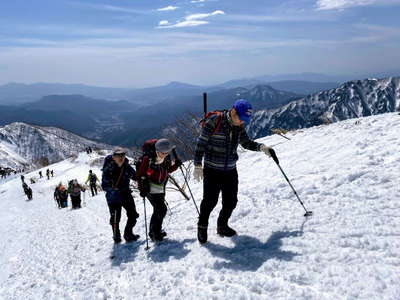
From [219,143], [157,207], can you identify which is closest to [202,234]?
[157,207]

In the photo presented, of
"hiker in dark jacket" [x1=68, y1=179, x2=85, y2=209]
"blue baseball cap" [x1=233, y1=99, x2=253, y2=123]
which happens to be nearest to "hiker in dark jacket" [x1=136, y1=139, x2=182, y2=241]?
"blue baseball cap" [x1=233, y1=99, x2=253, y2=123]

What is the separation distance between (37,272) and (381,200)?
7.58 m

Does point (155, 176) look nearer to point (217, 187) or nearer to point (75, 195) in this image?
point (217, 187)

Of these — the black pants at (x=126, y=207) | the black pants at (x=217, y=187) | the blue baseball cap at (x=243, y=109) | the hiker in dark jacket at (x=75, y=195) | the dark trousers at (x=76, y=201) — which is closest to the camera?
the blue baseball cap at (x=243, y=109)

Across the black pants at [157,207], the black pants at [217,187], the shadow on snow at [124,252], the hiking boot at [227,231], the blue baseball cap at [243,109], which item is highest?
the blue baseball cap at [243,109]

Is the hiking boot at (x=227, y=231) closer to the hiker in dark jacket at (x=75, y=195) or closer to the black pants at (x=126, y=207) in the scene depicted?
the black pants at (x=126, y=207)

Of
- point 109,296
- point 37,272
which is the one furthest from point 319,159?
point 37,272

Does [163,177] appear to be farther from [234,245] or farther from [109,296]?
[109,296]

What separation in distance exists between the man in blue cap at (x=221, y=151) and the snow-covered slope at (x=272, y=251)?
1050mm

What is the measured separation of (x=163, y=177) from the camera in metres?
7.34

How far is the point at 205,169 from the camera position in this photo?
6398mm

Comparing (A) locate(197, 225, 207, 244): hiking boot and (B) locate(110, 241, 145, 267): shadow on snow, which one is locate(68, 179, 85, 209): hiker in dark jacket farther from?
(A) locate(197, 225, 207, 244): hiking boot

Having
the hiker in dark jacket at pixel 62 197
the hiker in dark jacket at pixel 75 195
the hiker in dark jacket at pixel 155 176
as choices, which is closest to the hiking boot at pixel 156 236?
the hiker in dark jacket at pixel 155 176

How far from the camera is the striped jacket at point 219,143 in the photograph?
613 cm
